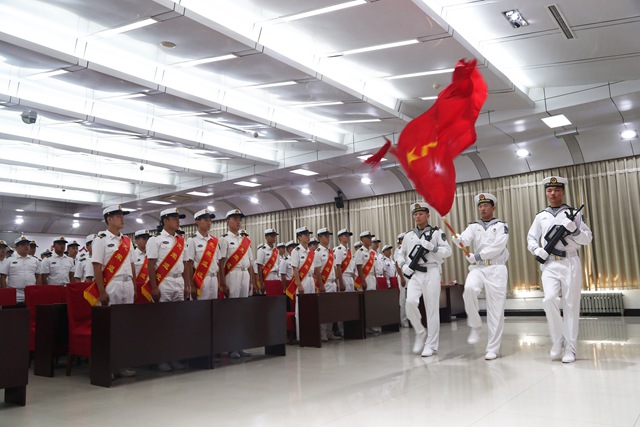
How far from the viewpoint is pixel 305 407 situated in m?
3.82

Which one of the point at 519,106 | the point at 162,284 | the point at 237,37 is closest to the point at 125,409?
the point at 162,284

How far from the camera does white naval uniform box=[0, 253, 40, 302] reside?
33.0ft

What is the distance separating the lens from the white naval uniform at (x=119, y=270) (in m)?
5.77

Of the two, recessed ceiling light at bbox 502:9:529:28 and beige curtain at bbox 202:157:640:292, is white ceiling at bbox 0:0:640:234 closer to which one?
recessed ceiling light at bbox 502:9:529:28

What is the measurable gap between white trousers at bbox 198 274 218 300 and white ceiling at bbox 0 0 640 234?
116 inches

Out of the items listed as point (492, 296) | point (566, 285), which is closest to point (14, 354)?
point (492, 296)

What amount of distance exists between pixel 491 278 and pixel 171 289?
3.82 m

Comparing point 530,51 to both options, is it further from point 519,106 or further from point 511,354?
point 511,354

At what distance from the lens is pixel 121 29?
619cm

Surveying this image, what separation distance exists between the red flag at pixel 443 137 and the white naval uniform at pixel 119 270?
3.20 metres

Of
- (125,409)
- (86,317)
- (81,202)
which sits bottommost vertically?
(125,409)

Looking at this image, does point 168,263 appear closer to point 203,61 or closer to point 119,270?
point 119,270

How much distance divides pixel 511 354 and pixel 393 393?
106 inches

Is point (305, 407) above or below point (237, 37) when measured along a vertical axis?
below
